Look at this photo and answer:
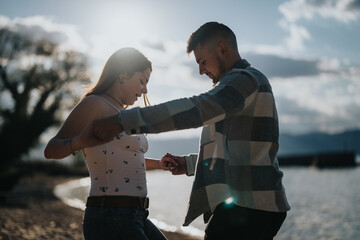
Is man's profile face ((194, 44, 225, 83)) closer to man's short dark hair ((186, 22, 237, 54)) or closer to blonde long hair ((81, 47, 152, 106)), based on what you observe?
man's short dark hair ((186, 22, 237, 54))

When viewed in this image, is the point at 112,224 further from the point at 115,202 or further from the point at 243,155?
the point at 243,155

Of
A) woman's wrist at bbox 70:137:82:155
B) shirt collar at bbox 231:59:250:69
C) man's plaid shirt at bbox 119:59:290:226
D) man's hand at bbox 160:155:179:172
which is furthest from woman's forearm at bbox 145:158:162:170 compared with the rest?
shirt collar at bbox 231:59:250:69

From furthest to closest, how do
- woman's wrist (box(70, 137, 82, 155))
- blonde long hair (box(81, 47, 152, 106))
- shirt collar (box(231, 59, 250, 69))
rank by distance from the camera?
1. blonde long hair (box(81, 47, 152, 106))
2. shirt collar (box(231, 59, 250, 69))
3. woman's wrist (box(70, 137, 82, 155))

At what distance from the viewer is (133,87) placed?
8.42 feet

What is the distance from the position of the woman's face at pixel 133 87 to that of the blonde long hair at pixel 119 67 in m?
0.03

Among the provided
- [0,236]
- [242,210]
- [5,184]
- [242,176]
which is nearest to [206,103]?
[242,176]

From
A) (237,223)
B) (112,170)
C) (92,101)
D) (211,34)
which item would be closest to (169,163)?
(112,170)

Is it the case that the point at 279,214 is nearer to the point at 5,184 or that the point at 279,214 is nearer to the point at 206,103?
the point at 206,103

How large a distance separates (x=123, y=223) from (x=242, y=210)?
0.69 metres

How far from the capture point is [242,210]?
212 centimetres

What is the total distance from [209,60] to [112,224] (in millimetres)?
1110

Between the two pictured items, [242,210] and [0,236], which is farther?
[0,236]

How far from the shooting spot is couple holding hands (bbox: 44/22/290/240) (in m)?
1.86

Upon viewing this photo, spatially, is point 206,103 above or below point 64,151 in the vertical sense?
above
